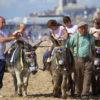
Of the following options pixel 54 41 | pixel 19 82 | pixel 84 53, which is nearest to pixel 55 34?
pixel 54 41

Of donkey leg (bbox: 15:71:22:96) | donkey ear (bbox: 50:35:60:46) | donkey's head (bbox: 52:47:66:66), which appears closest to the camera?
donkey's head (bbox: 52:47:66:66)

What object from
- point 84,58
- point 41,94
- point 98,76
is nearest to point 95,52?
point 84,58

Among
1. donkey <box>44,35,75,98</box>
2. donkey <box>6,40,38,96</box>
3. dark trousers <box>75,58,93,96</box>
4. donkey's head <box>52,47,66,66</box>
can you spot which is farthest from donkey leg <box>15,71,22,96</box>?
dark trousers <box>75,58,93,96</box>

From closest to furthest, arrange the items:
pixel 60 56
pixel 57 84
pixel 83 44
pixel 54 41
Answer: pixel 83 44
pixel 60 56
pixel 54 41
pixel 57 84

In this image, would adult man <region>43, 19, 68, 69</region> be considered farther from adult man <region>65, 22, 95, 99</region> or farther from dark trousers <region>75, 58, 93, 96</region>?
dark trousers <region>75, 58, 93, 96</region>

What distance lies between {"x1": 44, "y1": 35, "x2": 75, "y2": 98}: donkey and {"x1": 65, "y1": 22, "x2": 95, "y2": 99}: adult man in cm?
22

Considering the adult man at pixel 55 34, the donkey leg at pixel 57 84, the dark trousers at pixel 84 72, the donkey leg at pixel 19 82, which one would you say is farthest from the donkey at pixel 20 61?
the dark trousers at pixel 84 72

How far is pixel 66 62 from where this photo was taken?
44.8ft

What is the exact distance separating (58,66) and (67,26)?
1421 millimetres

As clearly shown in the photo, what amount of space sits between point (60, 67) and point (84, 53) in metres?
0.69

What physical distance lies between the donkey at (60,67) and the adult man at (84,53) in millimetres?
218

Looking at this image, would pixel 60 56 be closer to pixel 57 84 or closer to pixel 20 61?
pixel 57 84

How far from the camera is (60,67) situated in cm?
1366

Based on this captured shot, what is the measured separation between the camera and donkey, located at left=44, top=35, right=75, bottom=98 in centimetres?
A: 1359
